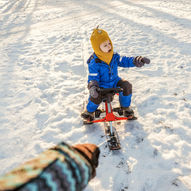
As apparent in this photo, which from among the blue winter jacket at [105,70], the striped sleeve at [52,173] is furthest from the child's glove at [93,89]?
the striped sleeve at [52,173]

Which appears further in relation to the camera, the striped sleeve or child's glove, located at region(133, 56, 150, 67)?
child's glove, located at region(133, 56, 150, 67)

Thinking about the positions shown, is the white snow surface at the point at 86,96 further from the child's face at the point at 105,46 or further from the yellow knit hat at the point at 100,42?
the child's face at the point at 105,46

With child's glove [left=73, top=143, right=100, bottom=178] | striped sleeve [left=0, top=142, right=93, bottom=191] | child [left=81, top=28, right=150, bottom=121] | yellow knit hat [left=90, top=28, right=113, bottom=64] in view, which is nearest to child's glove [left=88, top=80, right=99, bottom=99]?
child [left=81, top=28, right=150, bottom=121]

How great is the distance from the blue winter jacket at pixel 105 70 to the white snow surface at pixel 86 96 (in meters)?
0.73

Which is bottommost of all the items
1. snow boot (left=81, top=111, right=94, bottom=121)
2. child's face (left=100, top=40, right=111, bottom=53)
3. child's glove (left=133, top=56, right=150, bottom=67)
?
snow boot (left=81, top=111, right=94, bottom=121)

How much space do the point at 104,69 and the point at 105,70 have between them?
2 cm

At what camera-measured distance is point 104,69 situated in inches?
101

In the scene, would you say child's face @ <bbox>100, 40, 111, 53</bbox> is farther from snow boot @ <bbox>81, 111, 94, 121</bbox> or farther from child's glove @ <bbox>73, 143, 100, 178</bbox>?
child's glove @ <bbox>73, 143, 100, 178</bbox>

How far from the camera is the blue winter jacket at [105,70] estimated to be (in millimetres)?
2555

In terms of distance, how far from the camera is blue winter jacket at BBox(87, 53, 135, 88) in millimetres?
2555

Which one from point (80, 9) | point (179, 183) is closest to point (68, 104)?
point (179, 183)

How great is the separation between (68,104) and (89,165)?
2.54 meters

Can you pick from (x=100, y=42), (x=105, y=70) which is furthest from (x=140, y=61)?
(x=100, y=42)

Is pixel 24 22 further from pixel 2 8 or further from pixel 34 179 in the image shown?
pixel 34 179
